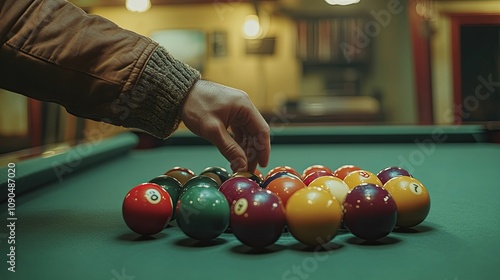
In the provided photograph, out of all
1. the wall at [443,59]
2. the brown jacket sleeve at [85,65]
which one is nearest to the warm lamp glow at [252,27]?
the wall at [443,59]

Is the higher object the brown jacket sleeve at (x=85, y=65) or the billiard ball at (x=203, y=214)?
the brown jacket sleeve at (x=85, y=65)

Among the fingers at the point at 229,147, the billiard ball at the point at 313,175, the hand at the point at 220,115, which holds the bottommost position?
the billiard ball at the point at 313,175

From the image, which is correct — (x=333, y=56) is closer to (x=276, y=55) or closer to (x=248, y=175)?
(x=276, y=55)

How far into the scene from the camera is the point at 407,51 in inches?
303

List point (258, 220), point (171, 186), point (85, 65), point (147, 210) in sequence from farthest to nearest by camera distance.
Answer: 1. point (171, 186)
2. point (85, 65)
3. point (147, 210)
4. point (258, 220)

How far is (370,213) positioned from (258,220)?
25 centimetres

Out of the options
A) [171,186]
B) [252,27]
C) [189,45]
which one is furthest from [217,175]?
[189,45]

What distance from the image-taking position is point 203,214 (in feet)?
4.34

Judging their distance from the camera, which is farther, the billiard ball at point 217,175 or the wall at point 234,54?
the wall at point 234,54

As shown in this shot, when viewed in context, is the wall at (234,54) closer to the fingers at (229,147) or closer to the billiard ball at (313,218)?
the fingers at (229,147)

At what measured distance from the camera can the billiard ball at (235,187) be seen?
59.1 inches

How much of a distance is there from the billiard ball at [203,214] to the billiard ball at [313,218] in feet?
0.48

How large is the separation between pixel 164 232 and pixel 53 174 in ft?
2.95

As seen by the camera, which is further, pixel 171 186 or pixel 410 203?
pixel 171 186
